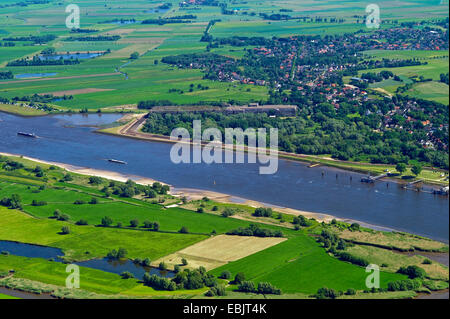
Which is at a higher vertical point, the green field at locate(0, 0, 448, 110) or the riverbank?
the green field at locate(0, 0, 448, 110)

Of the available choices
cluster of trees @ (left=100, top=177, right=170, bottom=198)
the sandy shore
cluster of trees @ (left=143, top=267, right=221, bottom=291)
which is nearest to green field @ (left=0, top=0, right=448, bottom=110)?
the sandy shore

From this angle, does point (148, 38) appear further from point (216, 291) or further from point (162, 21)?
point (216, 291)

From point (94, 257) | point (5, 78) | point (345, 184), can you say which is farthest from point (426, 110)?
point (5, 78)

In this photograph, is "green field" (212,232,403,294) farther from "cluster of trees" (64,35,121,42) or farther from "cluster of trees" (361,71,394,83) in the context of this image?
"cluster of trees" (64,35,121,42)

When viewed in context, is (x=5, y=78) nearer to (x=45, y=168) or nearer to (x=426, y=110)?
(x=45, y=168)

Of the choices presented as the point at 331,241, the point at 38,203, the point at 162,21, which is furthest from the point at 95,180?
the point at 162,21

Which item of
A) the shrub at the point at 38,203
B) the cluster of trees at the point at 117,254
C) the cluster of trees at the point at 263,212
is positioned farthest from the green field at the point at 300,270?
the shrub at the point at 38,203
